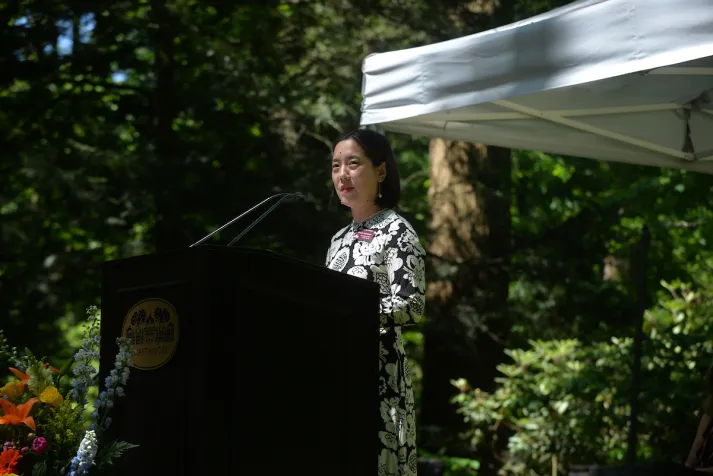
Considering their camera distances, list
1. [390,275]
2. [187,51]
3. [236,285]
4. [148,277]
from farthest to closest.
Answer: [187,51] < [390,275] < [148,277] < [236,285]

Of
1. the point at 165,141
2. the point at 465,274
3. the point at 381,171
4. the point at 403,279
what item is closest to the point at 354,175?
the point at 381,171

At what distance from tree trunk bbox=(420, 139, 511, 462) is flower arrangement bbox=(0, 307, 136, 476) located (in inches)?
257

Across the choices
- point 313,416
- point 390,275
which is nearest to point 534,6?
point 390,275

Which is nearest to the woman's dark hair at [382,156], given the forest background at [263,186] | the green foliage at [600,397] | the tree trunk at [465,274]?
the green foliage at [600,397]

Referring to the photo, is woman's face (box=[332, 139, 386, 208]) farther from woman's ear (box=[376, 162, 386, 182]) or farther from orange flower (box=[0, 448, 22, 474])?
orange flower (box=[0, 448, 22, 474])

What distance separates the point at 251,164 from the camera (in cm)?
960

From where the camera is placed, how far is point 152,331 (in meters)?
2.39

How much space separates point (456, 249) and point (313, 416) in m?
6.84

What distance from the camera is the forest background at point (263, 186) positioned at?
29.1 feet

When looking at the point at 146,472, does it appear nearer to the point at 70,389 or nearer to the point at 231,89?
the point at 70,389

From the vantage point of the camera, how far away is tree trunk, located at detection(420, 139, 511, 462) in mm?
9000

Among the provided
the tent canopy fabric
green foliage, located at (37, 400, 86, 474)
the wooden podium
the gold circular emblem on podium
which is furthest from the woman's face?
green foliage, located at (37, 400, 86, 474)

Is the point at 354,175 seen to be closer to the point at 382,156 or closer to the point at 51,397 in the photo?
the point at 382,156

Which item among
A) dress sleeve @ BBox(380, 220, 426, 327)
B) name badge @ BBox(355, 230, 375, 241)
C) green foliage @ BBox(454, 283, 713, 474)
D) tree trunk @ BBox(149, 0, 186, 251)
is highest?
tree trunk @ BBox(149, 0, 186, 251)
